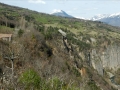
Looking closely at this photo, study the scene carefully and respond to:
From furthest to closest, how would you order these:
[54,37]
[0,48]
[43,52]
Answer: [54,37] < [43,52] < [0,48]

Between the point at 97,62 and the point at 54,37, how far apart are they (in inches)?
1457

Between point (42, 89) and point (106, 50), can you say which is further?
point (106, 50)

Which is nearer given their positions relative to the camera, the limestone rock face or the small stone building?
the small stone building

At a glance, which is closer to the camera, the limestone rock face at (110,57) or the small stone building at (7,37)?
the small stone building at (7,37)

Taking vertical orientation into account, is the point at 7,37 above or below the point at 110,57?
above

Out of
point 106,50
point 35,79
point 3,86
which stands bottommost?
point 106,50

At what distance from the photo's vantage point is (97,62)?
97688 mm

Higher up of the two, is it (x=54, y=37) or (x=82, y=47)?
(x=54, y=37)

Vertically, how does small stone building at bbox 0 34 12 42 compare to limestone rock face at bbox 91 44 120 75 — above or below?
above

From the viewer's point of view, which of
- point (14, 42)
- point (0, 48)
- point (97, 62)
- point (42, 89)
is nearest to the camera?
point (42, 89)

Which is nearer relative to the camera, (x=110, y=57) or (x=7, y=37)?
(x=7, y=37)

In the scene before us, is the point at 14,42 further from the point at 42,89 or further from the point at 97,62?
the point at 97,62

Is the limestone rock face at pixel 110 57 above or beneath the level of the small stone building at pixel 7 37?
beneath

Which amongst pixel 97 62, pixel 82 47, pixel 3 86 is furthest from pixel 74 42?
pixel 3 86
